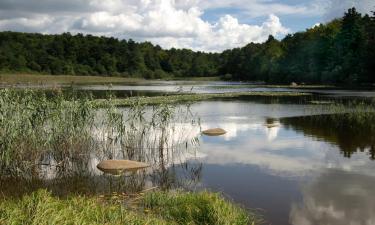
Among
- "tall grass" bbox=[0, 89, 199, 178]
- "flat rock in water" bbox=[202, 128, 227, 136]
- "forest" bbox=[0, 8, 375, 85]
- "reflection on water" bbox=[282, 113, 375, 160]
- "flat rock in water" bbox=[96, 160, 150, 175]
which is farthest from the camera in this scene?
"forest" bbox=[0, 8, 375, 85]

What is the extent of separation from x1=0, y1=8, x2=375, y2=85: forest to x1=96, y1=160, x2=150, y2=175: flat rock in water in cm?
6235

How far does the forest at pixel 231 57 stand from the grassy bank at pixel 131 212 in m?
66.1

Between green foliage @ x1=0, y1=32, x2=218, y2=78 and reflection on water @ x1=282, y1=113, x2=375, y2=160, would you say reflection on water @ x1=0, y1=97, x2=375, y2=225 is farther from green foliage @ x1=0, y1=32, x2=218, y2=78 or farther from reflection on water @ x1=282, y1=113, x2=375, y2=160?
Answer: green foliage @ x1=0, y1=32, x2=218, y2=78

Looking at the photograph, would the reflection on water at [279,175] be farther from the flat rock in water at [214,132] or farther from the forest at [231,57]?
the forest at [231,57]

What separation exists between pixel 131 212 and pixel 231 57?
144 metres

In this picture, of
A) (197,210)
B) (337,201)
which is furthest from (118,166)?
(337,201)

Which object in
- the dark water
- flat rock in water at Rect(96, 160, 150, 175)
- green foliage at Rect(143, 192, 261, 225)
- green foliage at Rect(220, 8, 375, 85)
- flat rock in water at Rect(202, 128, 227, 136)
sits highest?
green foliage at Rect(220, 8, 375, 85)

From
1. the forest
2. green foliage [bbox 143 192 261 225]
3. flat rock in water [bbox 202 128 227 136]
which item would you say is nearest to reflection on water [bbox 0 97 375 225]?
flat rock in water [bbox 202 128 227 136]

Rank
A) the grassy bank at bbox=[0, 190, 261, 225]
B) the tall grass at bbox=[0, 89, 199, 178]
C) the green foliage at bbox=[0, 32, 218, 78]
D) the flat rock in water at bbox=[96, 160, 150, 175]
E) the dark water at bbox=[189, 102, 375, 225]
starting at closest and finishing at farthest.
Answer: the grassy bank at bbox=[0, 190, 261, 225] < the dark water at bbox=[189, 102, 375, 225] < the tall grass at bbox=[0, 89, 199, 178] < the flat rock in water at bbox=[96, 160, 150, 175] < the green foliage at bbox=[0, 32, 218, 78]

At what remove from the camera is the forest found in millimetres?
75875

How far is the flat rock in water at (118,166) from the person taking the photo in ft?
48.2

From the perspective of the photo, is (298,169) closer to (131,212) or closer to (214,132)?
(131,212)

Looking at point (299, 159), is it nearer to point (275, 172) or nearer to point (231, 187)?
point (275, 172)

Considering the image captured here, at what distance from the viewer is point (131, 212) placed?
9.05m
